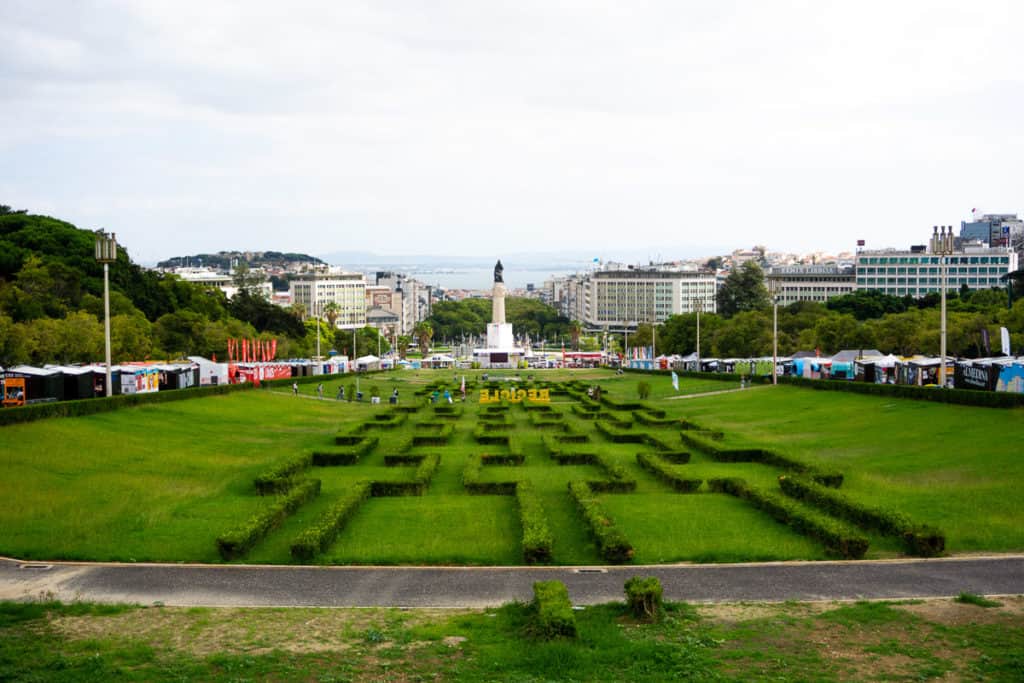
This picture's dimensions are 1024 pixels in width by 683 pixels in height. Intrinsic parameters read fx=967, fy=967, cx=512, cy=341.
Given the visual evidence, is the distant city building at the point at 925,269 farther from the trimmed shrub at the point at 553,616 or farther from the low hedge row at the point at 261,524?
the trimmed shrub at the point at 553,616

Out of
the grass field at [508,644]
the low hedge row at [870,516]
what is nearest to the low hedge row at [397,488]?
the low hedge row at [870,516]

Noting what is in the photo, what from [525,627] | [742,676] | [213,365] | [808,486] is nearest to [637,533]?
[808,486]

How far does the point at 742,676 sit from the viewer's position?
11047mm

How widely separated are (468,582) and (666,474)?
10569 millimetres

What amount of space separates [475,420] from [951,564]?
29415mm

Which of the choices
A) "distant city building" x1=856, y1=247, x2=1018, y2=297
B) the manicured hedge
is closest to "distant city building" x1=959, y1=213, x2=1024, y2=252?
"distant city building" x1=856, y1=247, x2=1018, y2=297

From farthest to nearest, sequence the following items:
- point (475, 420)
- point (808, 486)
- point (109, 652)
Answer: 1. point (475, 420)
2. point (808, 486)
3. point (109, 652)

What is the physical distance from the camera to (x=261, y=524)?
1848cm

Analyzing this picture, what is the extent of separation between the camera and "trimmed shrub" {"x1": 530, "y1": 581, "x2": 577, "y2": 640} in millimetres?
12383

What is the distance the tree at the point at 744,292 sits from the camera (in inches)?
5034

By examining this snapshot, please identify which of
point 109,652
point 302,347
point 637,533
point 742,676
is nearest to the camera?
point 742,676

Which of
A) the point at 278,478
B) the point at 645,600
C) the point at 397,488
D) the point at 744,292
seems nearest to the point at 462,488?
the point at 397,488

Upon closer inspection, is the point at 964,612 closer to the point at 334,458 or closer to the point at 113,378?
the point at 334,458

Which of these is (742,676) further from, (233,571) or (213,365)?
(213,365)
